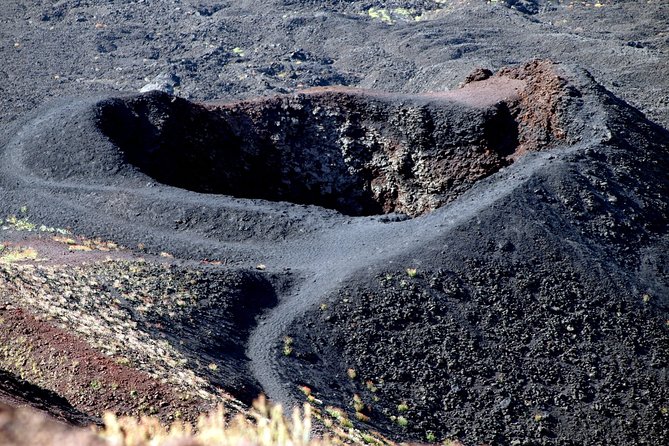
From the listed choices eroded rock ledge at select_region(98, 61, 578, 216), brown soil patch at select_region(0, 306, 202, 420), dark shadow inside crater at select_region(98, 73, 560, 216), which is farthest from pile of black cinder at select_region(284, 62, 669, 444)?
dark shadow inside crater at select_region(98, 73, 560, 216)

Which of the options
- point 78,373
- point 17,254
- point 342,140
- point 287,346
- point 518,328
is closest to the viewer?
point 78,373

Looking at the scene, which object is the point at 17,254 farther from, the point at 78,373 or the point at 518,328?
the point at 518,328

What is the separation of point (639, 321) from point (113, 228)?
18182 mm

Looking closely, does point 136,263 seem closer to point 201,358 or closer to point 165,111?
point 201,358

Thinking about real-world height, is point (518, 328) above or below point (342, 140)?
below

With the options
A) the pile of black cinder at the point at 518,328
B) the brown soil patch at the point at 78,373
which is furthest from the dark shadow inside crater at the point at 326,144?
the brown soil patch at the point at 78,373

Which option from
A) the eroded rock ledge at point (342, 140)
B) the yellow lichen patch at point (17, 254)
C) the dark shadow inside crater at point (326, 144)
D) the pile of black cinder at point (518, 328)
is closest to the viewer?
the pile of black cinder at point (518, 328)

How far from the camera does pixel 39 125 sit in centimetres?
3200

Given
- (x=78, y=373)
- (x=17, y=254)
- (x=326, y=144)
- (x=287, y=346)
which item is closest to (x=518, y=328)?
(x=287, y=346)

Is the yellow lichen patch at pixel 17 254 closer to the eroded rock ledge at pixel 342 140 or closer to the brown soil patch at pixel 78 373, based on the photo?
the brown soil patch at pixel 78 373

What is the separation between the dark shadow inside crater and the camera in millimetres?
30547

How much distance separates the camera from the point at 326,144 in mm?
32688

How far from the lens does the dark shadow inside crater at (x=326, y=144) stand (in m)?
30.5

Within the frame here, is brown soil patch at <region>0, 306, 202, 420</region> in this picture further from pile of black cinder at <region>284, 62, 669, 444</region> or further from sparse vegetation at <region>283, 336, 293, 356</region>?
sparse vegetation at <region>283, 336, 293, 356</region>
